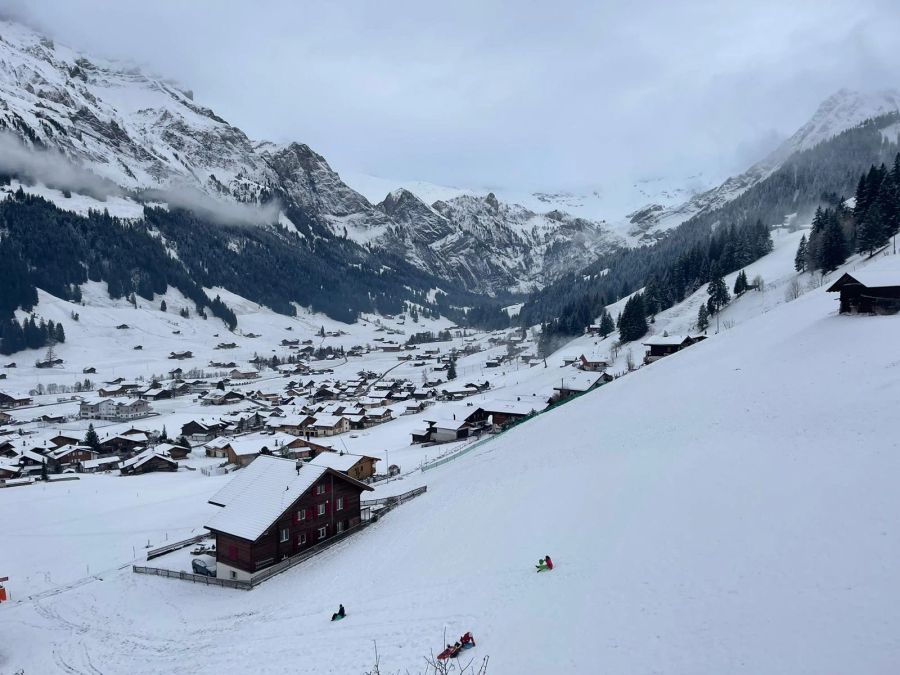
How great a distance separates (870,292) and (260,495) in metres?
43.7

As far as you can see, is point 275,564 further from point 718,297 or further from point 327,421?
point 718,297

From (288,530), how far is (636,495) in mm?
19059

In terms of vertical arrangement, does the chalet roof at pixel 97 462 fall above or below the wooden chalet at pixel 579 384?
below

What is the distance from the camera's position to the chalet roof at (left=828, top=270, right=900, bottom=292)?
38059mm

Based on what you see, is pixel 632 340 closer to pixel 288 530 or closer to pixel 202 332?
pixel 288 530

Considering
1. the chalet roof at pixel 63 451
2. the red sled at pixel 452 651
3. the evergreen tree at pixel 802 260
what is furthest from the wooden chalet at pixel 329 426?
the evergreen tree at pixel 802 260

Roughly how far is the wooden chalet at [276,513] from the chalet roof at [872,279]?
37.7m

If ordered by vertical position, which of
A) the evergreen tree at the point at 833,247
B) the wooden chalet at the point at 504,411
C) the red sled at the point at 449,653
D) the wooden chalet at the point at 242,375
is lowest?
the red sled at the point at 449,653

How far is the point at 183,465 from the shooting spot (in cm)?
7112

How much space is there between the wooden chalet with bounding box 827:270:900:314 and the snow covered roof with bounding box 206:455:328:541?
130 ft

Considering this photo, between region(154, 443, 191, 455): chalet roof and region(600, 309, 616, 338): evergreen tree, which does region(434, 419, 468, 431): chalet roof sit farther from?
region(600, 309, 616, 338): evergreen tree

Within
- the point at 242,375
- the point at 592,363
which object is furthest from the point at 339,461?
the point at 242,375

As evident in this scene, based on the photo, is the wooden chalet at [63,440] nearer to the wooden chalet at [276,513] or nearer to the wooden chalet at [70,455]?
the wooden chalet at [70,455]

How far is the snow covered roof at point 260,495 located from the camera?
28.7 metres
